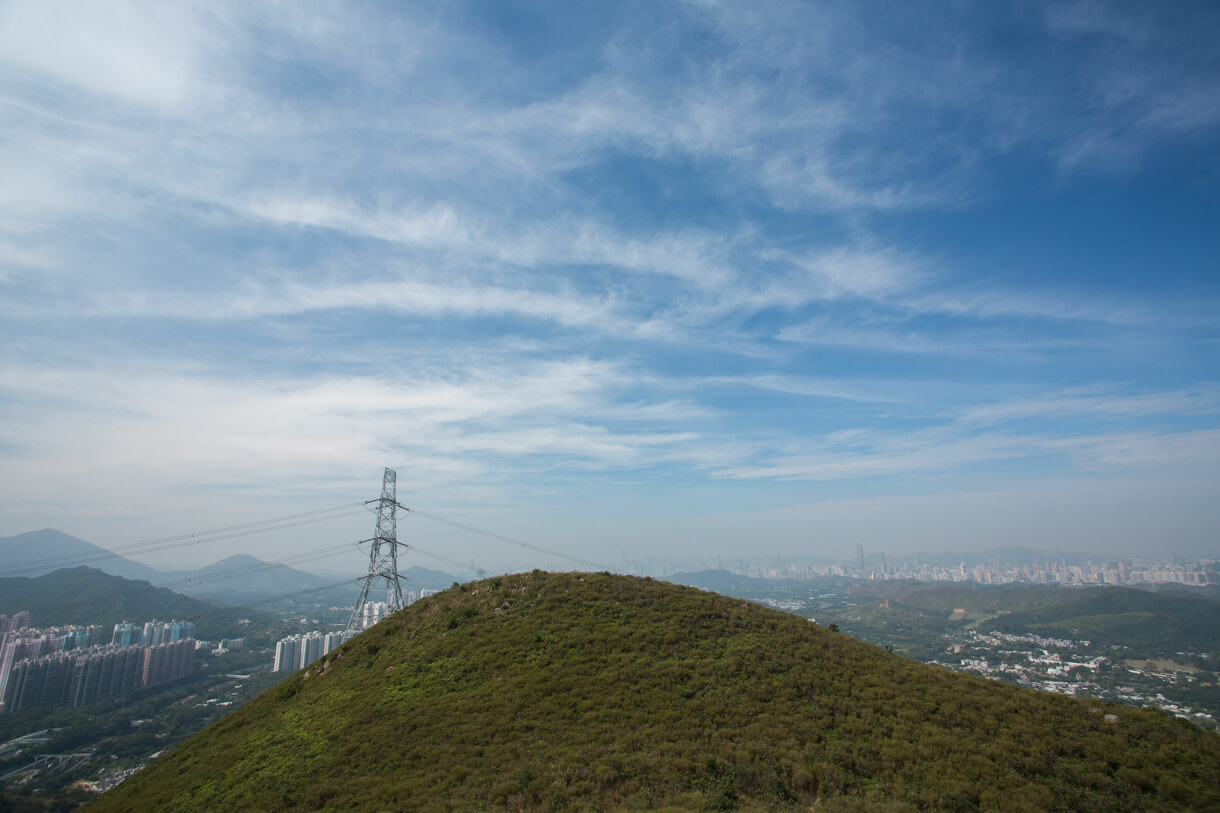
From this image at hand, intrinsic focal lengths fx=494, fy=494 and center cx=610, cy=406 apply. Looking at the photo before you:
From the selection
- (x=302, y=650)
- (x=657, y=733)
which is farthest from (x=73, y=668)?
(x=657, y=733)

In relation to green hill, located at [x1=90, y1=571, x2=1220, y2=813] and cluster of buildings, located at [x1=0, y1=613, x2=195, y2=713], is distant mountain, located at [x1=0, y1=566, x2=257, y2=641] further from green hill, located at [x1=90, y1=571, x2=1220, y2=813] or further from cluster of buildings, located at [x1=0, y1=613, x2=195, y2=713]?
green hill, located at [x1=90, y1=571, x2=1220, y2=813]

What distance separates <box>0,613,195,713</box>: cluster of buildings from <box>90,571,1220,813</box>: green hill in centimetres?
10565

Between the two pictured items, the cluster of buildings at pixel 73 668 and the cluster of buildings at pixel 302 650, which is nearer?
the cluster of buildings at pixel 73 668

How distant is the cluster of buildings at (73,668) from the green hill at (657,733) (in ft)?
347

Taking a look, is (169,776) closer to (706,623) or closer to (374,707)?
(374,707)

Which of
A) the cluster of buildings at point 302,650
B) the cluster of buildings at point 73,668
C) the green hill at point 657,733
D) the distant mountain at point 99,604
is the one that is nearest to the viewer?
the green hill at point 657,733

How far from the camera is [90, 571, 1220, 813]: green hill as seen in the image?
1473cm

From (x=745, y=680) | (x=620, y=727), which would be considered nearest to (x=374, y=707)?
(x=620, y=727)

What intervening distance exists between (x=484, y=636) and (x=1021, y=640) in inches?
7632

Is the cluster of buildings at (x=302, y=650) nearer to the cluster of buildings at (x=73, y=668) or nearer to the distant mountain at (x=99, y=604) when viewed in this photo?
the cluster of buildings at (x=73, y=668)

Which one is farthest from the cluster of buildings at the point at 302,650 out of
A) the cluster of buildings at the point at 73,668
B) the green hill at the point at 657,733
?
the green hill at the point at 657,733

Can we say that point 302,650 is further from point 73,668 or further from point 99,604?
point 99,604

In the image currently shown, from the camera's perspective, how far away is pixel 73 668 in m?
92.4

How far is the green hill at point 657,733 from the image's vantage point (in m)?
14.7
